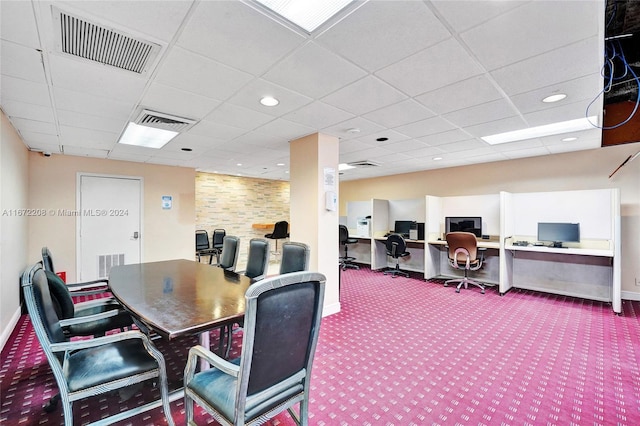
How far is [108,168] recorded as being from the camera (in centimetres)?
546

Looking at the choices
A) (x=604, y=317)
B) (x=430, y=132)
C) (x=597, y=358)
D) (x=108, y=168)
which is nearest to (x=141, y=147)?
(x=108, y=168)

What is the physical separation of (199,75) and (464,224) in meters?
5.43

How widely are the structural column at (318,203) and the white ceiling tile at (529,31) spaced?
2.13m

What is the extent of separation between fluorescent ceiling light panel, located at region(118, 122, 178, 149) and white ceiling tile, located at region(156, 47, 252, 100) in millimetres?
1459

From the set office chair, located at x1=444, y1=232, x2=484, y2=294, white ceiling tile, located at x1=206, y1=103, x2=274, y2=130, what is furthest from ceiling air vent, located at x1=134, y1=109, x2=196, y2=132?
office chair, located at x1=444, y1=232, x2=484, y2=294

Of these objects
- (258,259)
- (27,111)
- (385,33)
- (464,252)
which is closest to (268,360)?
(385,33)

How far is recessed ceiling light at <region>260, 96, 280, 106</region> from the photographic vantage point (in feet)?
8.80

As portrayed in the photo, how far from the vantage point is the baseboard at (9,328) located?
2.91m

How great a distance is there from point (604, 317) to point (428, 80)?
13.0 ft

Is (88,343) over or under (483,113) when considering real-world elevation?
under

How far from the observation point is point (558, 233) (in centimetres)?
483

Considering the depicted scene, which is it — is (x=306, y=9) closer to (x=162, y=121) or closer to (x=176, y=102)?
(x=176, y=102)

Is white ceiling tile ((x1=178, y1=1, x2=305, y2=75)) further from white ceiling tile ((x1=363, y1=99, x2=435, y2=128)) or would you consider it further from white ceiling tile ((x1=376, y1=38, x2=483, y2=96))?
white ceiling tile ((x1=363, y1=99, x2=435, y2=128))

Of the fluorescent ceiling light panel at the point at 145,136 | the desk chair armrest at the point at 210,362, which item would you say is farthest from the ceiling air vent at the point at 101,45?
the desk chair armrest at the point at 210,362
